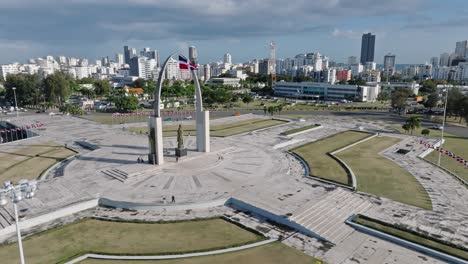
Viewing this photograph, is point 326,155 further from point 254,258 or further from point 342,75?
point 342,75

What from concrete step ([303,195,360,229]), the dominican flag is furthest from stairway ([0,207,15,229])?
the dominican flag

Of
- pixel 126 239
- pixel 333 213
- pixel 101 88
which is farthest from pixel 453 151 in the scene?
pixel 101 88

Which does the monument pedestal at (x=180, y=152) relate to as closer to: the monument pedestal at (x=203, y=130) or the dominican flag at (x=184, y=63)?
the monument pedestal at (x=203, y=130)

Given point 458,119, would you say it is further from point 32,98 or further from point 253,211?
point 32,98

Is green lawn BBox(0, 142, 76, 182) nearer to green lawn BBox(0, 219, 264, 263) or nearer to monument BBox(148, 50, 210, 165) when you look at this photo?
monument BBox(148, 50, 210, 165)

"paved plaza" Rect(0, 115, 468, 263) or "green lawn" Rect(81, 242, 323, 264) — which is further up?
"paved plaza" Rect(0, 115, 468, 263)

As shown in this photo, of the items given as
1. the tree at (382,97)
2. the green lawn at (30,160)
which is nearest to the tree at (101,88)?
the green lawn at (30,160)

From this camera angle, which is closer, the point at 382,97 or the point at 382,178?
the point at 382,178
